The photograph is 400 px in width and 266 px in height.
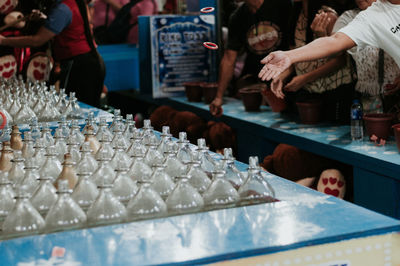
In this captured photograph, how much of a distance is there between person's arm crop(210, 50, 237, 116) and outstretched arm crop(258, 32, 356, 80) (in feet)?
5.80

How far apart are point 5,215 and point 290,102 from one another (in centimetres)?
305

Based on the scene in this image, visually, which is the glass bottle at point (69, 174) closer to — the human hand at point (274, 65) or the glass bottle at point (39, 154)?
the glass bottle at point (39, 154)

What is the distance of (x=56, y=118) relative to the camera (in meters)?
3.72

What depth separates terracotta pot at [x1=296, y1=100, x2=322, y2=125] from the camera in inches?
168

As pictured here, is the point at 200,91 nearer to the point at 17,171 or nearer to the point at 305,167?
the point at 305,167

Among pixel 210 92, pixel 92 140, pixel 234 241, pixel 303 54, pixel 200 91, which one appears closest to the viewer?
pixel 234 241

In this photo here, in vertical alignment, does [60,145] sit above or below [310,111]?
above

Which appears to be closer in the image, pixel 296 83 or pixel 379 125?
pixel 379 125

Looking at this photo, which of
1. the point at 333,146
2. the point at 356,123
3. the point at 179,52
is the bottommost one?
the point at 333,146

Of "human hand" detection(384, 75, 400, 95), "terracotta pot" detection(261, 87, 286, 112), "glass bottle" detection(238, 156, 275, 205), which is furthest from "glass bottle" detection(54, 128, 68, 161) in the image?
"terracotta pot" detection(261, 87, 286, 112)

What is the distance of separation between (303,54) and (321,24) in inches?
37.6

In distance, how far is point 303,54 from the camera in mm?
3111

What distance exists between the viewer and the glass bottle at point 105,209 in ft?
6.18

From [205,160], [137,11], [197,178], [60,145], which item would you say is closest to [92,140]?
[60,145]
